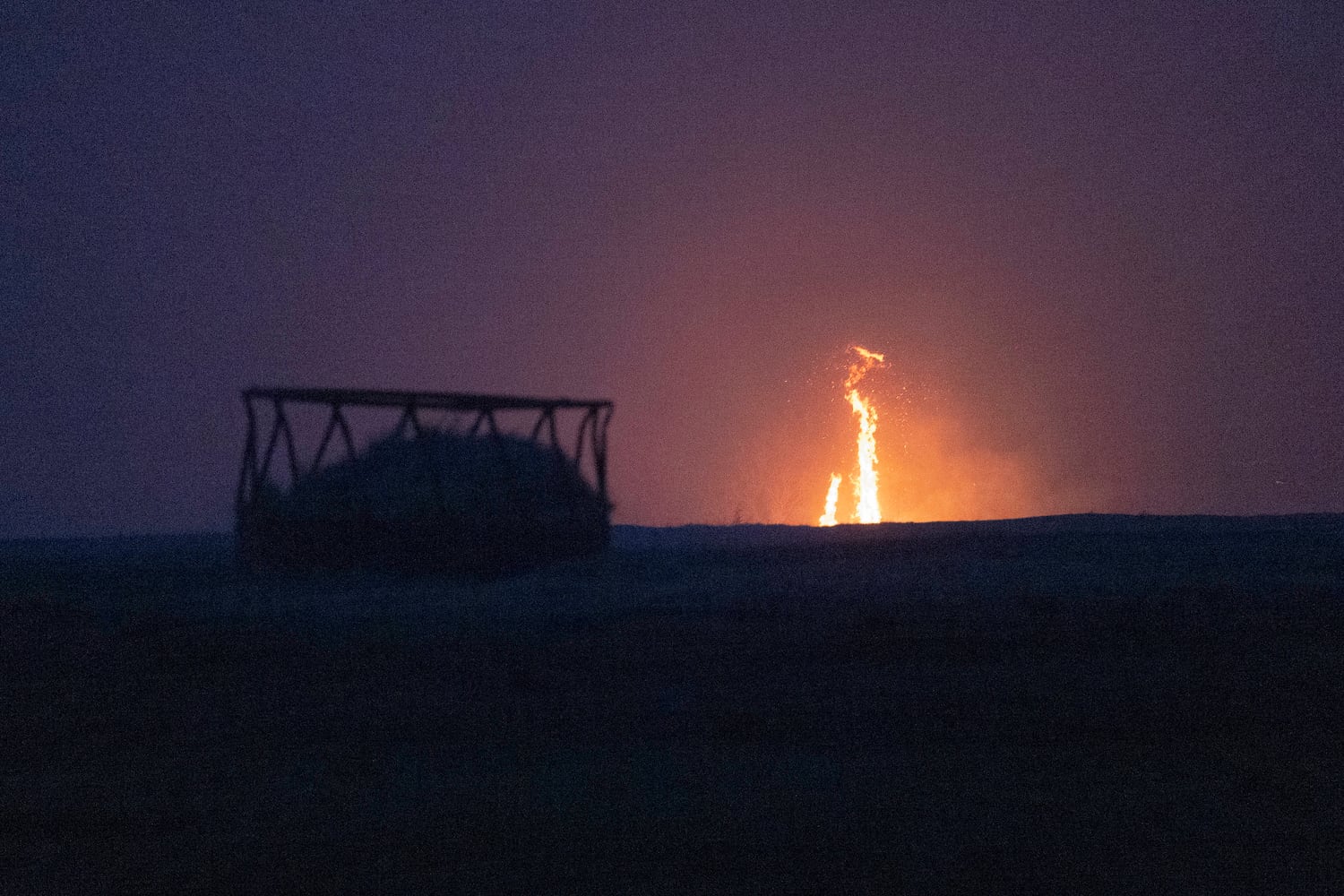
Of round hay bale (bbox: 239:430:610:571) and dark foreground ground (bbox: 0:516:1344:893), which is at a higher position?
round hay bale (bbox: 239:430:610:571)

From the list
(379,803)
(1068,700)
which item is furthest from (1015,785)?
(379,803)

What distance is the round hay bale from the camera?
12.9 meters

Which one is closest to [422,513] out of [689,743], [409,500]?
[409,500]

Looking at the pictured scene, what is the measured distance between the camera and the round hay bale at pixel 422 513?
508 inches

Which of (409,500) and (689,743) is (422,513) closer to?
(409,500)

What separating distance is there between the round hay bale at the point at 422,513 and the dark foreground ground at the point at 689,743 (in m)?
2.90

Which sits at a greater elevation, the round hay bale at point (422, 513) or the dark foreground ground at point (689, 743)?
the round hay bale at point (422, 513)

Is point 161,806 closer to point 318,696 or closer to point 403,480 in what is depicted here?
point 318,696

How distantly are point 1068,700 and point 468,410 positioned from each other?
9.46 m

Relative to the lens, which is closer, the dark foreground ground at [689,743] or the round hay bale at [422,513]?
the dark foreground ground at [689,743]

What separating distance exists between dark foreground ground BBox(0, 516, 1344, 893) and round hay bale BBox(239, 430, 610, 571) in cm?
290

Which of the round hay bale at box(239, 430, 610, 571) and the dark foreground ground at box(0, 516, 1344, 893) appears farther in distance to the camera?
the round hay bale at box(239, 430, 610, 571)

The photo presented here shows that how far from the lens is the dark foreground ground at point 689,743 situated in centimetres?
368

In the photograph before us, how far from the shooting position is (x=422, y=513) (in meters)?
12.9
